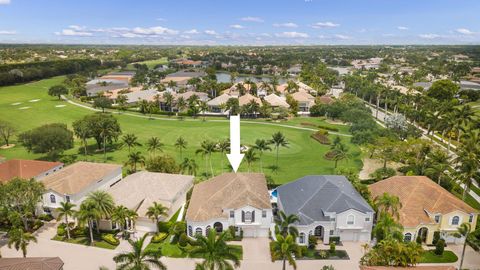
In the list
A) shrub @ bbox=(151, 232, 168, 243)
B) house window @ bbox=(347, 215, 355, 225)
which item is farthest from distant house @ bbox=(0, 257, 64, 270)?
house window @ bbox=(347, 215, 355, 225)

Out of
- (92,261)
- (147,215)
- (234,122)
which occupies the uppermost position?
(234,122)

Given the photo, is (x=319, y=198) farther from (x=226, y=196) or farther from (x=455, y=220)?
(x=455, y=220)

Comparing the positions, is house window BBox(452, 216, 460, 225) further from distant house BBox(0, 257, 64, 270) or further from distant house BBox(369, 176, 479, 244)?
distant house BBox(0, 257, 64, 270)

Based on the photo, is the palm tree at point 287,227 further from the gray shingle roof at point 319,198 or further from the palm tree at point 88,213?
the palm tree at point 88,213

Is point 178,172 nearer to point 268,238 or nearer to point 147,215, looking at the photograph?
point 147,215

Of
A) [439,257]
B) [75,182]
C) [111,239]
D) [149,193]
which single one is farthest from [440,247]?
[75,182]

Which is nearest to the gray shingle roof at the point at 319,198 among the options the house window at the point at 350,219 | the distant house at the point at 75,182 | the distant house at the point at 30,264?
the house window at the point at 350,219

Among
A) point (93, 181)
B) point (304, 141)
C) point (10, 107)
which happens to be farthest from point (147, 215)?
point (10, 107)

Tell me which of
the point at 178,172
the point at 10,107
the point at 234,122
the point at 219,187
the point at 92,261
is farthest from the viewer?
the point at 10,107
